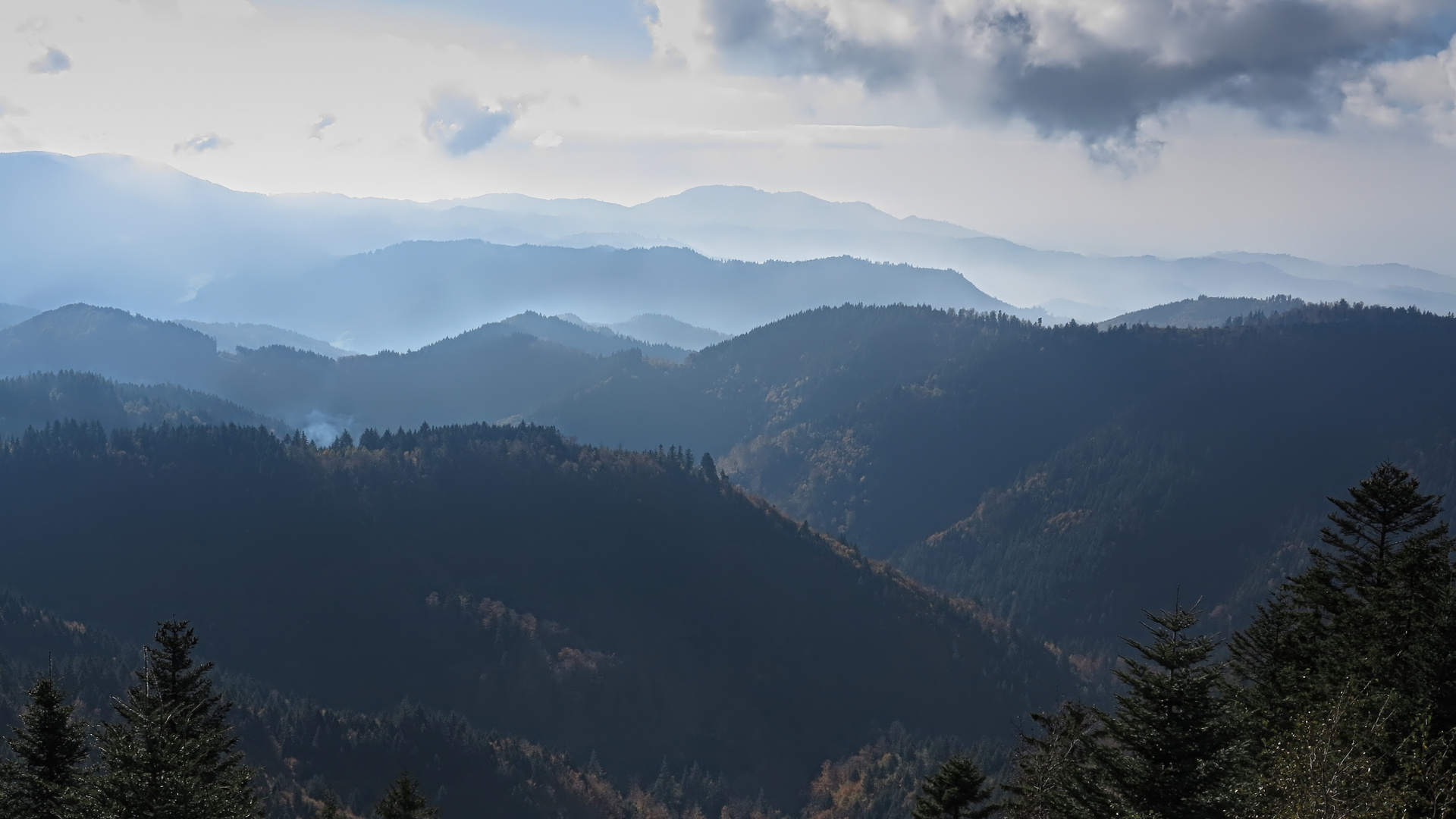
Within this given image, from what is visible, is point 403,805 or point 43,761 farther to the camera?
point 403,805

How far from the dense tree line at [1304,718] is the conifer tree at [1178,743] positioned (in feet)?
0.15

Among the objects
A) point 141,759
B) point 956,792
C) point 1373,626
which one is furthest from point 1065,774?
point 141,759

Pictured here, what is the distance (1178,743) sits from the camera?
28766mm

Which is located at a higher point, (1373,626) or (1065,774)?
(1373,626)

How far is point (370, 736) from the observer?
5979 inches

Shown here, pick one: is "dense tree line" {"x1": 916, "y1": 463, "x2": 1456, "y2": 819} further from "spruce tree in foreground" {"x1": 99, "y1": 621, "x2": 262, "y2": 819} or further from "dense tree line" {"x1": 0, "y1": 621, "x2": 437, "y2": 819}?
"dense tree line" {"x1": 0, "y1": 621, "x2": 437, "y2": 819}

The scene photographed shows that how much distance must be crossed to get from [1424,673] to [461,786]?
13986cm

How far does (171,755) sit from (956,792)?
29196 millimetres

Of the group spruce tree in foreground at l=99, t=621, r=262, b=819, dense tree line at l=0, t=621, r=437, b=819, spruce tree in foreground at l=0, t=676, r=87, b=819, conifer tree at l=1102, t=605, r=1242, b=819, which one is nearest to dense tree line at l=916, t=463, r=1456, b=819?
conifer tree at l=1102, t=605, r=1242, b=819

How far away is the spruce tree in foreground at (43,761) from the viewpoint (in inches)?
1265

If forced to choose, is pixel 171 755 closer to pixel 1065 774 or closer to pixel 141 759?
pixel 141 759

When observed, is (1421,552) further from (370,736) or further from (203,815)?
(370,736)

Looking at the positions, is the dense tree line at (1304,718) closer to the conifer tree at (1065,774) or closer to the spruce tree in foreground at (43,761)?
the conifer tree at (1065,774)

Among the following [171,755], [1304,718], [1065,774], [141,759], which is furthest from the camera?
[1065,774]
